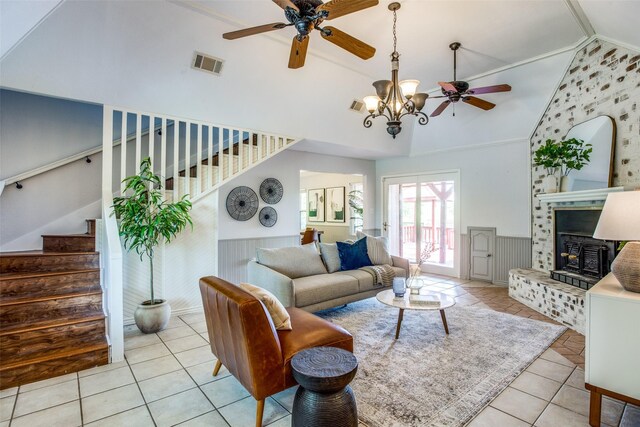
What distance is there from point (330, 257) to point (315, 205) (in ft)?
17.6

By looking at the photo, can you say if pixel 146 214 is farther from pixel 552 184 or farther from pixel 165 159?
pixel 552 184

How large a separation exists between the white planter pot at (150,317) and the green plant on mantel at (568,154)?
5.23 metres

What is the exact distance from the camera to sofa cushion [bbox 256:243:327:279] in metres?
4.03

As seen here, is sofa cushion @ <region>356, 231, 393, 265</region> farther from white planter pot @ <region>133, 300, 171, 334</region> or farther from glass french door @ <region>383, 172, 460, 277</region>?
white planter pot @ <region>133, 300, 171, 334</region>

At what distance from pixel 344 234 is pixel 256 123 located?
16.4 feet

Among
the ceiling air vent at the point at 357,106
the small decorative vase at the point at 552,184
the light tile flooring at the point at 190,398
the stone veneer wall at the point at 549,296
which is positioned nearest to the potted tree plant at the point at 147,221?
the light tile flooring at the point at 190,398

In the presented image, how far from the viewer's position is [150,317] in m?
3.49

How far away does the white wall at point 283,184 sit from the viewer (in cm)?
523

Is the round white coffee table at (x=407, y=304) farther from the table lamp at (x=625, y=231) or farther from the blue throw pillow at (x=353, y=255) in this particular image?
the table lamp at (x=625, y=231)

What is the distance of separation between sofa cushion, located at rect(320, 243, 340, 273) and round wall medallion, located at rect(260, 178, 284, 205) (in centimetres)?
154

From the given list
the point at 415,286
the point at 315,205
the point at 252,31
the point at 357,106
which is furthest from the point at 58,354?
the point at 315,205


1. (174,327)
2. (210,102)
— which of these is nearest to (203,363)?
(174,327)

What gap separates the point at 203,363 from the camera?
285cm

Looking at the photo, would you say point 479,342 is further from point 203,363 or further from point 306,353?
point 203,363
